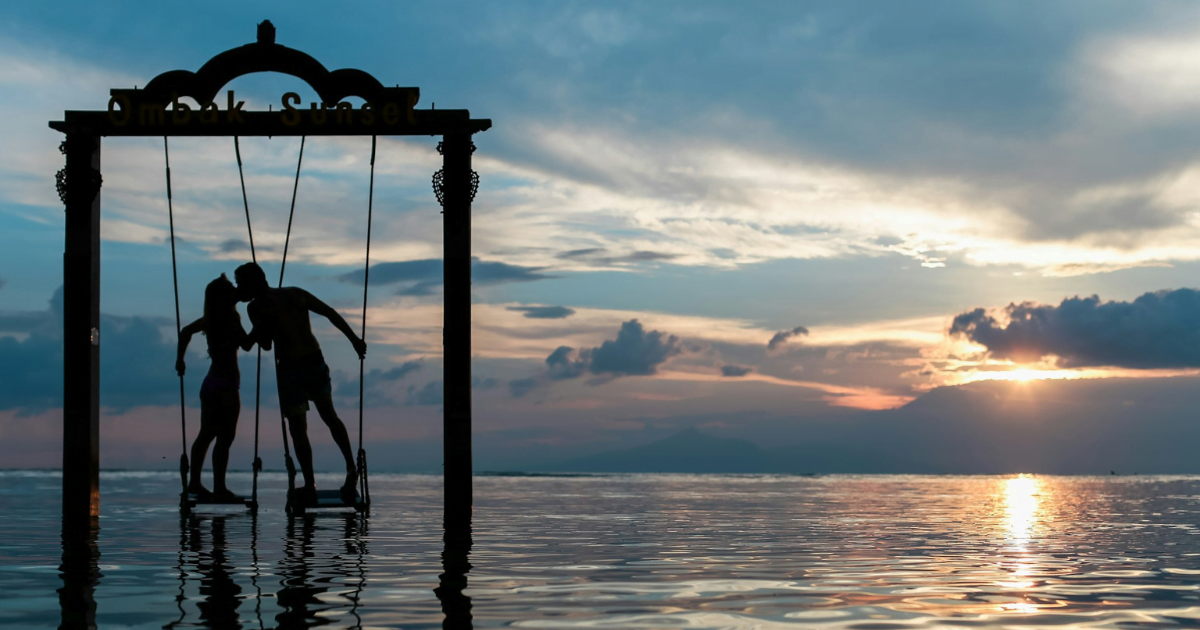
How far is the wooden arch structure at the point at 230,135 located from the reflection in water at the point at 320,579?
7.43 feet

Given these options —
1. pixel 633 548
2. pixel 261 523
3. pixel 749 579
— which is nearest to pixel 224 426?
pixel 261 523

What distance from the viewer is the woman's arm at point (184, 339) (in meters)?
14.3

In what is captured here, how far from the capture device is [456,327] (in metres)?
12.8

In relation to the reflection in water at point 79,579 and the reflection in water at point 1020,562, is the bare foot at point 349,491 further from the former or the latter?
the reflection in water at point 1020,562

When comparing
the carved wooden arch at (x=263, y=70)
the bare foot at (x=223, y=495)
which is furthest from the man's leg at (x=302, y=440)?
the carved wooden arch at (x=263, y=70)

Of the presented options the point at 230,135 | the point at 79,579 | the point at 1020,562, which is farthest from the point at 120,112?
the point at 1020,562

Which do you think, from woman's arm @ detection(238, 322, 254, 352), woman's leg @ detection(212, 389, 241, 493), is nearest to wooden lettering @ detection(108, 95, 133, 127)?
woman's arm @ detection(238, 322, 254, 352)

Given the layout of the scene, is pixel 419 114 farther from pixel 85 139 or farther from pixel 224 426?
pixel 224 426

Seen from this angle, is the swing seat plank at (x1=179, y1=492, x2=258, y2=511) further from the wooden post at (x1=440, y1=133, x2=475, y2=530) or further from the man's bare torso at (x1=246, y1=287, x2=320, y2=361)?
the wooden post at (x1=440, y1=133, x2=475, y2=530)

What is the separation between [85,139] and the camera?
43.9ft

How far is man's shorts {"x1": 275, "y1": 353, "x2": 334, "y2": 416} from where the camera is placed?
560 inches

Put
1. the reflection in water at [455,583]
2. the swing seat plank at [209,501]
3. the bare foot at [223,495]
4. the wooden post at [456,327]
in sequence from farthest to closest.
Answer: the bare foot at [223,495] → the swing seat plank at [209,501] → the wooden post at [456,327] → the reflection in water at [455,583]

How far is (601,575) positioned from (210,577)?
2484 millimetres

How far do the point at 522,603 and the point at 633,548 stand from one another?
3.96 m
